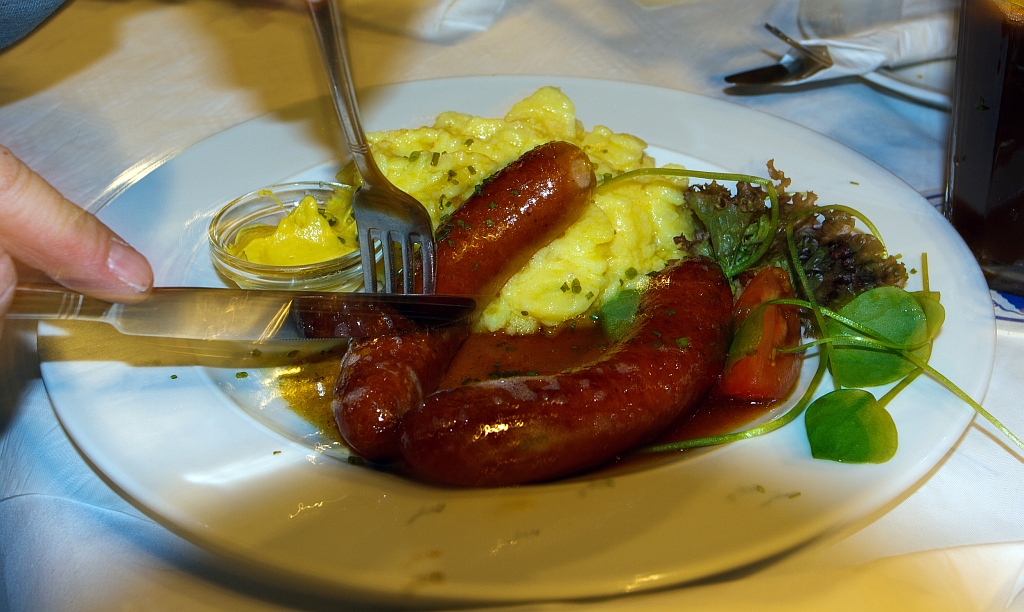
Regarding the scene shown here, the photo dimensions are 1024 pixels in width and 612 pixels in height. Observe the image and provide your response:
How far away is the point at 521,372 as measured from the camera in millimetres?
2223

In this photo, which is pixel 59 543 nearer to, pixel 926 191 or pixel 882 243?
pixel 882 243

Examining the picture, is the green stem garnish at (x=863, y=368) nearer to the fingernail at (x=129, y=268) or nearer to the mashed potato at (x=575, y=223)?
the mashed potato at (x=575, y=223)

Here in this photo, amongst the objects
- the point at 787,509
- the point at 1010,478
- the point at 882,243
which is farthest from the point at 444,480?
the point at 882,243

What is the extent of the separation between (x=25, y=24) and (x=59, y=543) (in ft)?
9.94

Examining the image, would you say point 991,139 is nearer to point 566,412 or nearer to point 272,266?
point 566,412

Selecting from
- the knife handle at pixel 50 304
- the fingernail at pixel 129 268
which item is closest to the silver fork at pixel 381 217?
the fingernail at pixel 129 268

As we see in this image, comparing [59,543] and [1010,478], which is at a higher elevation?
[59,543]

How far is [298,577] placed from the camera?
1.44 m

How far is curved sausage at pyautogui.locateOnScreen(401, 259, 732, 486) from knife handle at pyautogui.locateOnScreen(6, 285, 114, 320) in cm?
74

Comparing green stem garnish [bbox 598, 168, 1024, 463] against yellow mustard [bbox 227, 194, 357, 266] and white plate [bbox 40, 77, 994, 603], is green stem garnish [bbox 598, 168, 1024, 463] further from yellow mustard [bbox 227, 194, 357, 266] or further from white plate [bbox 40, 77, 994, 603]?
yellow mustard [bbox 227, 194, 357, 266]

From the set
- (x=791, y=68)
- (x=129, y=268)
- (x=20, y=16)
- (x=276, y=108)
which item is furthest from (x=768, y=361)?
(x=20, y=16)

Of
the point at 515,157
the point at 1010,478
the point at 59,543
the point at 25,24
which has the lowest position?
the point at 1010,478

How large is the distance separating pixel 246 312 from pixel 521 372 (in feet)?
2.64

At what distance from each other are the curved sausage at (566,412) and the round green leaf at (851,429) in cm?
32
